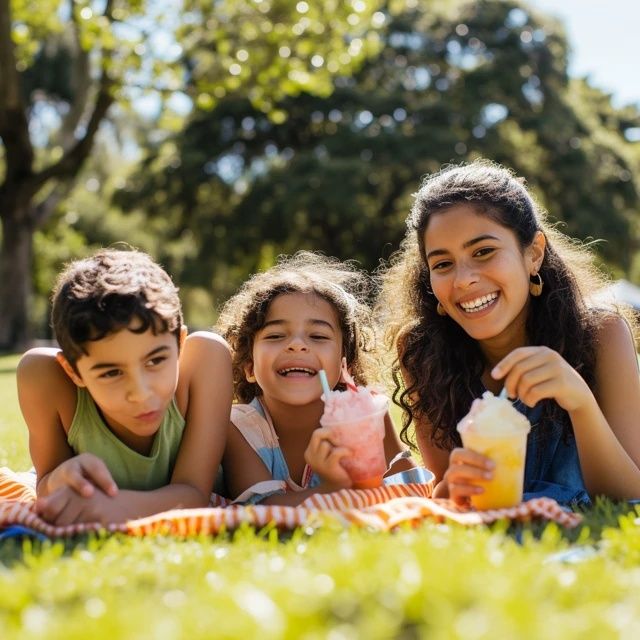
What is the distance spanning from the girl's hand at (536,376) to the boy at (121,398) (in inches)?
45.8

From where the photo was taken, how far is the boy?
9.67ft

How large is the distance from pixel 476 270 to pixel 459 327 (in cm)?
53

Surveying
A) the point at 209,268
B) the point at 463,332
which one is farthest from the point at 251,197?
the point at 463,332

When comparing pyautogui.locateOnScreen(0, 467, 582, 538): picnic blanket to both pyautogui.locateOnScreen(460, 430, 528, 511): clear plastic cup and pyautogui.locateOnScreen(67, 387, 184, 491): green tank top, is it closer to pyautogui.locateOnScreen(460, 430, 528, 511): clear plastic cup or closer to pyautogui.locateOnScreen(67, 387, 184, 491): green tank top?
pyautogui.locateOnScreen(460, 430, 528, 511): clear plastic cup

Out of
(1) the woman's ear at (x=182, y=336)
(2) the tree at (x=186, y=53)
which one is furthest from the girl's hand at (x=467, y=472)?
(2) the tree at (x=186, y=53)

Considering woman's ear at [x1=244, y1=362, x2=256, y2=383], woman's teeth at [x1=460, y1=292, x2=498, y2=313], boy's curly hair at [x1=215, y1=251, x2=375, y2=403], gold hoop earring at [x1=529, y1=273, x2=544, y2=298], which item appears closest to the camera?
woman's teeth at [x1=460, y1=292, x2=498, y2=313]

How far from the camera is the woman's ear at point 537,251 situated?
3748 millimetres

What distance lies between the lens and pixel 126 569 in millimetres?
2033

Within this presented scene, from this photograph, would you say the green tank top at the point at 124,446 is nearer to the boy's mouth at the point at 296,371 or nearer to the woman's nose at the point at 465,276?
the boy's mouth at the point at 296,371

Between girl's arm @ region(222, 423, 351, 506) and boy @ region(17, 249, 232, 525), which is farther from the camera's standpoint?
girl's arm @ region(222, 423, 351, 506)

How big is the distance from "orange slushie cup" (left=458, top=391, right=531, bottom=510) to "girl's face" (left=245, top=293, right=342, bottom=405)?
111cm

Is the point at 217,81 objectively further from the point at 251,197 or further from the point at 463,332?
the point at 463,332

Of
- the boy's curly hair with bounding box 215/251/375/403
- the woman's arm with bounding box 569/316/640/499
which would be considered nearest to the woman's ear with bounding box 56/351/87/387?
the boy's curly hair with bounding box 215/251/375/403

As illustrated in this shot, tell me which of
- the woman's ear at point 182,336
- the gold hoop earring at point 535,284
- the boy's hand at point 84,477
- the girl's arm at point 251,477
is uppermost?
the gold hoop earring at point 535,284
